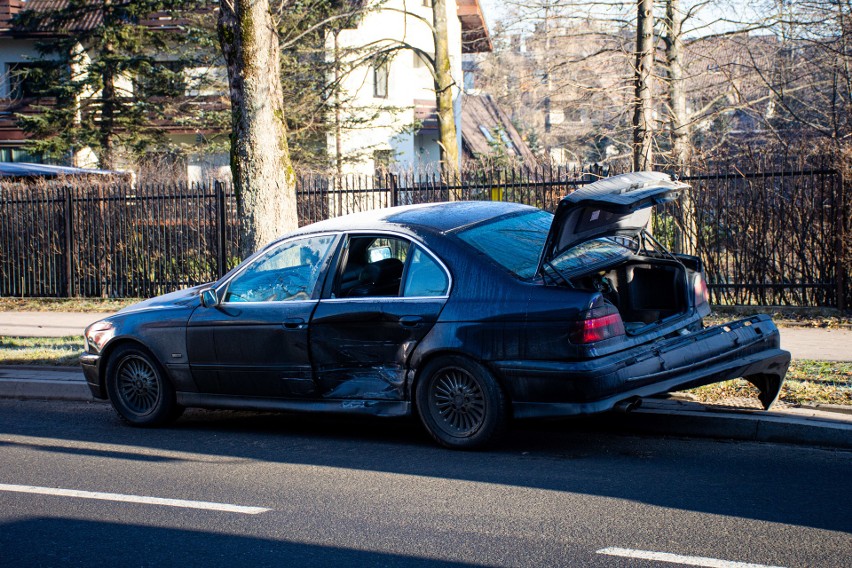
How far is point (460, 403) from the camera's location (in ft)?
22.5

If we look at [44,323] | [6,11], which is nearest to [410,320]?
[44,323]

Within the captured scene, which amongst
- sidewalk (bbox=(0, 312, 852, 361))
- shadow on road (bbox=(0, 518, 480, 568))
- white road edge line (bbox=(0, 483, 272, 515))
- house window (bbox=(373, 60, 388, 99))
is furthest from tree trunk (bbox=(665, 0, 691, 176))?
house window (bbox=(373, 60, 388, 99))

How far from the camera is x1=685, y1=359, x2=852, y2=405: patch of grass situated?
7676 millimetres

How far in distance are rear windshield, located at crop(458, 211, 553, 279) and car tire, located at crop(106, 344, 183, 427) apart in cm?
296

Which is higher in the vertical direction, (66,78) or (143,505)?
(66,78)

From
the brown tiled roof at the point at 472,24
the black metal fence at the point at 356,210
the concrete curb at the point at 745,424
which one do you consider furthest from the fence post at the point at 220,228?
the brown tiled roof at the point at 472,24

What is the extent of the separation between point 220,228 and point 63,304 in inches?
137

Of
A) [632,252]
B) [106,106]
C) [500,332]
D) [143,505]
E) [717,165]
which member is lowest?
[143,505]

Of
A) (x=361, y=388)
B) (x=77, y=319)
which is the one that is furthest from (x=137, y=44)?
(x=361, y=388)

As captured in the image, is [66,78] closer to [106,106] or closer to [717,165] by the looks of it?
[106,106]

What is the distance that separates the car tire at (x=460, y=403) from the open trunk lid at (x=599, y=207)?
85 cm

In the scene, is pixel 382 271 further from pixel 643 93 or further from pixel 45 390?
pixel 643 93

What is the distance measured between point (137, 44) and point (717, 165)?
2153cm

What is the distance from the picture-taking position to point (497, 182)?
15.2 meters
